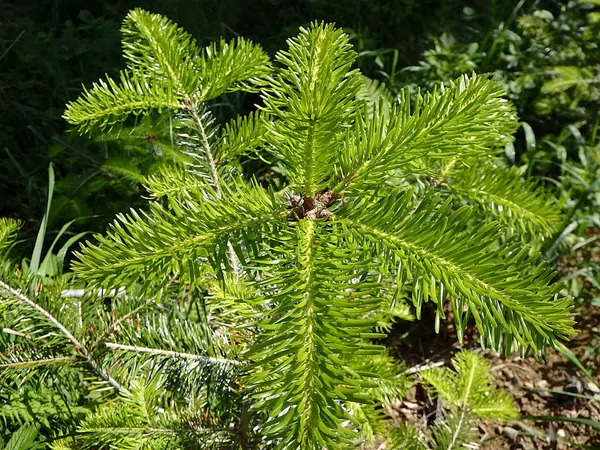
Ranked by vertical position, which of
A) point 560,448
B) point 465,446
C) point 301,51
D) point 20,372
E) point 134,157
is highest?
point 301,51

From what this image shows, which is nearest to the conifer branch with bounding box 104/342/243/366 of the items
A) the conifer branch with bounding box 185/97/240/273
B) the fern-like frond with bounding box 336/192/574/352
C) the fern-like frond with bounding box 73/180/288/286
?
the conifer branch with bounding box 185/97/240/273

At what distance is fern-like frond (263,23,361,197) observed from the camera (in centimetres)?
55

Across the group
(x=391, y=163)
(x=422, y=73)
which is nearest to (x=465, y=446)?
(x=391, y=163)

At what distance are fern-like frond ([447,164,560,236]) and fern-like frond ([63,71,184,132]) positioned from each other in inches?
21.8

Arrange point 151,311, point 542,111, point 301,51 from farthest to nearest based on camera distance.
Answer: point 542,111
point 151,311
point 301,51

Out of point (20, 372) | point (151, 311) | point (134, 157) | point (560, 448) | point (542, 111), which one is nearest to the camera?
point (20, 372)

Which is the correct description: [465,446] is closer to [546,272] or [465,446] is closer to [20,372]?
[546,272]

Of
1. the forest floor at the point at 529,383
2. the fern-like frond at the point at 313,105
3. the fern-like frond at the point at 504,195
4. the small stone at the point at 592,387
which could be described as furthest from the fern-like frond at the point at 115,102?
the small stone at the point at 592,387

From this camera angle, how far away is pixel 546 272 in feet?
1.64

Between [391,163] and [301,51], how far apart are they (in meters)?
0.19

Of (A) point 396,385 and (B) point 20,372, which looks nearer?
(B) point 20,372

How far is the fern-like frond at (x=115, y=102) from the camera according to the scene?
784 mm

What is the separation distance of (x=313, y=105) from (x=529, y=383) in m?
1.73

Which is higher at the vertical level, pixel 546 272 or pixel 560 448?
pixel 546 272
